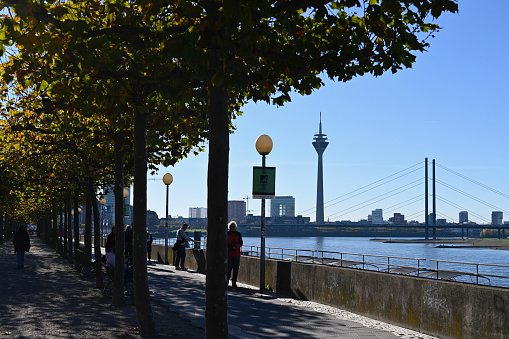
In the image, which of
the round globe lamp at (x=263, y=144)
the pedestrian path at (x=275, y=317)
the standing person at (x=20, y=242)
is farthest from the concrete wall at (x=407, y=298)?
the standing person at (x=20, y=242)

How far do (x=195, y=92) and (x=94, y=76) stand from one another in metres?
1.38

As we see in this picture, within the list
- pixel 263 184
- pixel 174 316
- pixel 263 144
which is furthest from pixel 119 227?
pixel 263 144

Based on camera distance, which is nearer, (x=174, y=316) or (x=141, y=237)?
(x=141, y=237)

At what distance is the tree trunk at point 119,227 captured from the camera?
13680 millimetres

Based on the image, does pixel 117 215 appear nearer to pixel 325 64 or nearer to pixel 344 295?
pixel 344 295

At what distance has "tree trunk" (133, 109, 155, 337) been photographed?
10078 millimetres

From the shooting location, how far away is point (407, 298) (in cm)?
1140

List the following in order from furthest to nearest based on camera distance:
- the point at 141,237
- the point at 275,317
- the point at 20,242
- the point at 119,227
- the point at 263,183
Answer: the point at 20,242, the point at 263,183, the point at 119,227, the point at 275,317, the point at 141,237

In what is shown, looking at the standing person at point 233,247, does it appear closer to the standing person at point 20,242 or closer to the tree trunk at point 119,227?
the tree trunk at point 119,227

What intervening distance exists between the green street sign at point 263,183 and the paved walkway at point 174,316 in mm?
2526

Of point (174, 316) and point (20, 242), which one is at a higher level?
point (20, 242)

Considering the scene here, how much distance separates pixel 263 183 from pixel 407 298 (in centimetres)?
605

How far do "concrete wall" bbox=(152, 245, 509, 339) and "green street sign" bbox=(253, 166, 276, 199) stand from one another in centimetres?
180

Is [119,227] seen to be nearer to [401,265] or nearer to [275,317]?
[275,317]
